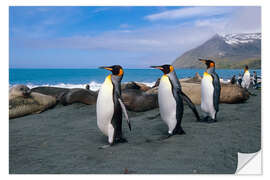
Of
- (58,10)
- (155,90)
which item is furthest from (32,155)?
(155,90)

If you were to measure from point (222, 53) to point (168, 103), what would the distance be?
2.13m

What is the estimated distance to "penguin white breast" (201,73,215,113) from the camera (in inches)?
153

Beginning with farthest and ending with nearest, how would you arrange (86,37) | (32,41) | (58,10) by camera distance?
(86,37) → (32,41) → (58,10)

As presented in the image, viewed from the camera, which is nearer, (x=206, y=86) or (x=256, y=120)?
(x=256, y=120)

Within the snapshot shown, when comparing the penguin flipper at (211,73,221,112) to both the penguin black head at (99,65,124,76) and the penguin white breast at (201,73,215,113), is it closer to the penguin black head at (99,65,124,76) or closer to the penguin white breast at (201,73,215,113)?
the penguin white breast at (201,73,215,113)

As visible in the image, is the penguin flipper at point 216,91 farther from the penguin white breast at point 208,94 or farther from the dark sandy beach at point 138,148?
→ the dark sandy beach at point 138,148

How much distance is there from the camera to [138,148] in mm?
2582

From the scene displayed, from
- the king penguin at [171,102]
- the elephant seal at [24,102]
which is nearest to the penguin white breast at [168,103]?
the king penguin at [171,102]

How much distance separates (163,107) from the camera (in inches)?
124

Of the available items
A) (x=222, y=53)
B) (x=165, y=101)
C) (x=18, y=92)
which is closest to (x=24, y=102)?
(x=18, y=92)

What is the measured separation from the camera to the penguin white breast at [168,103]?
310cm

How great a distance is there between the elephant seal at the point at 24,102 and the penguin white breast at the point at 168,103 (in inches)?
144
